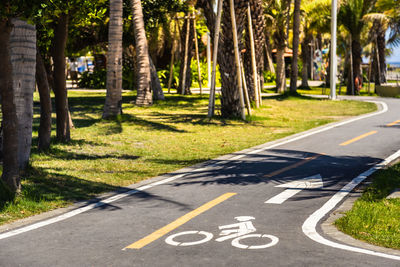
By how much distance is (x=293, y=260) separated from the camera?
6016 mm

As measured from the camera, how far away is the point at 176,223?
25.2 feet

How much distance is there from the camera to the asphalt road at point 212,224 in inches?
242

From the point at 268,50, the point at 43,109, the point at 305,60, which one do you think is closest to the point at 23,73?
the point at 43,109

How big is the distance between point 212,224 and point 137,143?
8.41 m

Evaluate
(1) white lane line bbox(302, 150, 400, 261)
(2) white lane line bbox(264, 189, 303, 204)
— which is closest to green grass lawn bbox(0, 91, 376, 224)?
(2) white lane line bbox(264, 189, 303, 204)

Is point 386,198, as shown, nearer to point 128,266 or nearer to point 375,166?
point 375,166

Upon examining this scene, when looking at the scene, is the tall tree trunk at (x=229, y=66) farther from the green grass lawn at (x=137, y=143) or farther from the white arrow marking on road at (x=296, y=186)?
the white arrow marking on road at (x=296, y=186)

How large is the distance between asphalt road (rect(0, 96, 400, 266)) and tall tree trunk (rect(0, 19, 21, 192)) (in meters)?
1.29

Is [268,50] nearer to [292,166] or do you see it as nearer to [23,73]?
[292,166]

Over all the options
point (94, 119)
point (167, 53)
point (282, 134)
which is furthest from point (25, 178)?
point (167, 53)

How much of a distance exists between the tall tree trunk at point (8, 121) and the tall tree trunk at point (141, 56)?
49.5ft

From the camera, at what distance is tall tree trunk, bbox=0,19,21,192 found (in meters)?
8.51

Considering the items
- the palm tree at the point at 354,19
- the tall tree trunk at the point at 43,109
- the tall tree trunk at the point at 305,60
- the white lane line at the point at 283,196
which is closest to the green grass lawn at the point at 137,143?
the tall tree trunk at the point at 43,109

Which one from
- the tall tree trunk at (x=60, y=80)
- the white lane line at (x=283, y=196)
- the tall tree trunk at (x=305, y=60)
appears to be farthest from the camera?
the tall tree trunk at (x=305, y=60)
